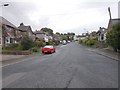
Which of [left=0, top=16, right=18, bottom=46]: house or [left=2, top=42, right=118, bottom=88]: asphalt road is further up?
[left=0, top=16, right=18, bottom=46]: house

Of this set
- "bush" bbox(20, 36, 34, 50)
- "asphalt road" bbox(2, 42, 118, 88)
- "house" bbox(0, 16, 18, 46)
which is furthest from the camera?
"house" bbox(0, 16, 18, 46)

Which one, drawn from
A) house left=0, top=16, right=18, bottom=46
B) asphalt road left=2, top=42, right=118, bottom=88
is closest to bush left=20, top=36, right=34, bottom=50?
house left=0, top=16, right=18, bottom=46

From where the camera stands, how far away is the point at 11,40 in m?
62.3

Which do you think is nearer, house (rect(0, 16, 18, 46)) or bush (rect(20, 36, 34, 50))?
bush (rect(20, 36, 34, 50))

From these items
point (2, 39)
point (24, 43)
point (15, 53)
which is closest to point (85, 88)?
point (15, 53)

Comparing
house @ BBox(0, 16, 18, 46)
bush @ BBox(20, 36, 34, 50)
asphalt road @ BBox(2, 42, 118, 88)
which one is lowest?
asphalt road @ BBox(2, 42, 118, 88)

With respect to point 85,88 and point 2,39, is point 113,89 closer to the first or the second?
point 85,88

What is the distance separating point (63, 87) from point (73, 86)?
0.48 m

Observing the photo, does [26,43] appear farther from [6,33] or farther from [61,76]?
[61,76]

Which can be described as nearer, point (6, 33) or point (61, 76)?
point (61, 76)

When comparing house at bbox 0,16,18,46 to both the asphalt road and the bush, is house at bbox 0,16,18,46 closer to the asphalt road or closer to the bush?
the bush

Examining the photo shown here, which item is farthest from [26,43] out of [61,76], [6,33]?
[61,76]

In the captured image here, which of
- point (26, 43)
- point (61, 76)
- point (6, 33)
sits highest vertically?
point (6, 33)

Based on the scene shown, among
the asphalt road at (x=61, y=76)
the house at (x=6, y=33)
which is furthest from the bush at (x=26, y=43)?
the asphalt road at (x=61, y=76)
